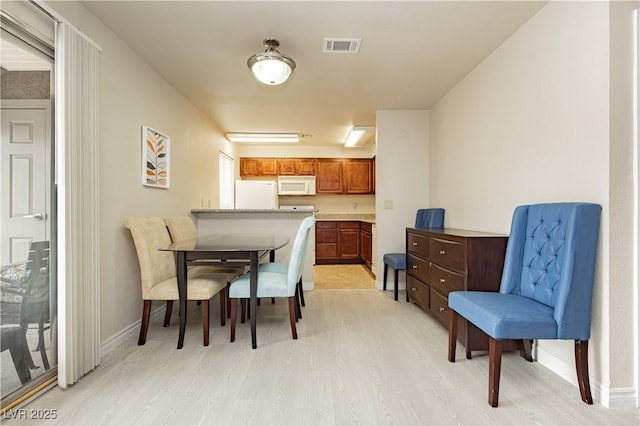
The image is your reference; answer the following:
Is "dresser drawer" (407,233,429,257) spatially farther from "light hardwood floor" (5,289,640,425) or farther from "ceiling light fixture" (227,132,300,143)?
"ceiling light fixture" (227,132,300,143)

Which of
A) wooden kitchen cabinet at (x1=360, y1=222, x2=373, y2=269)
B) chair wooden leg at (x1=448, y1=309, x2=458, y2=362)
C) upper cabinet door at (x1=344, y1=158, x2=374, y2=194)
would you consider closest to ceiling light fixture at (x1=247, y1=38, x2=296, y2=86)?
chair wooden leg at (x1=448, y1=309, x2=458, y2=362)

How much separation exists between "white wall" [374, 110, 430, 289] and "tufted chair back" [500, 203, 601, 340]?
7.23 feet

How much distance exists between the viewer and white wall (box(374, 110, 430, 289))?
167 inches

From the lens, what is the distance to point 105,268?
2309 mm

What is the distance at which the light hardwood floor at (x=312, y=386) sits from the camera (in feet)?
5.20

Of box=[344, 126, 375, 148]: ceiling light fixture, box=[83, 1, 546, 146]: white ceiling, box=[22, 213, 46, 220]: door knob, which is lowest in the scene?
box=[22, 213, 46, 220]: door knob

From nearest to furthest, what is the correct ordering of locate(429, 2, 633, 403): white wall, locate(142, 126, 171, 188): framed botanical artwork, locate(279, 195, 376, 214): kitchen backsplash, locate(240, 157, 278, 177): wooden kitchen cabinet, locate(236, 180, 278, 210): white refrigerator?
locate(429, 2, 633, 403): white wall → locate(142, 126, 171, 188): framed botanical artwork → locate(236, 180, 278, 210): white refrigerator → locate(240, 157, 278, 177): wooden kitchen cabinet → locate(279, 195, 376, 214): kitchen backsplash

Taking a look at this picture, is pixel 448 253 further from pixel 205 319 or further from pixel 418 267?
pixel 205 319

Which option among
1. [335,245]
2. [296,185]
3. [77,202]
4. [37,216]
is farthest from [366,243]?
[37,216]

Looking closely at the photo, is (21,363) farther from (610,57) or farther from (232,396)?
(610,57)

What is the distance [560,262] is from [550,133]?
865 mm

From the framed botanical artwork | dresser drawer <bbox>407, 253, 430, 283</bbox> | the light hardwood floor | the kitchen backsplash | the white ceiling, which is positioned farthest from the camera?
the kitchen backsplash

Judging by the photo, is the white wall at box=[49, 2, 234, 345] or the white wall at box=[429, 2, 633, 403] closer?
the white wall at box=[429, 2, 633, 403]

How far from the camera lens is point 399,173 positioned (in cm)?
428
